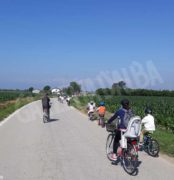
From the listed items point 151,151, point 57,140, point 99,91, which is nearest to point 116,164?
point 151,151

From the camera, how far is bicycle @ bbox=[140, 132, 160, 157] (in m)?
9.84

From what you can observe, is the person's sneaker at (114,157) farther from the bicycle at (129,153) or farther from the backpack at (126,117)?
the backpack at (126,117)

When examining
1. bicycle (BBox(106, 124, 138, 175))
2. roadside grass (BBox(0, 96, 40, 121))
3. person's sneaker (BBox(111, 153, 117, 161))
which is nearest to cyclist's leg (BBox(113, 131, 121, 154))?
person's sneaker (BBox(111, 153, 117, 161))

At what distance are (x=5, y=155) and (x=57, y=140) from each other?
3321 millimetres

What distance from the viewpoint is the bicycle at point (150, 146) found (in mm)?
9836

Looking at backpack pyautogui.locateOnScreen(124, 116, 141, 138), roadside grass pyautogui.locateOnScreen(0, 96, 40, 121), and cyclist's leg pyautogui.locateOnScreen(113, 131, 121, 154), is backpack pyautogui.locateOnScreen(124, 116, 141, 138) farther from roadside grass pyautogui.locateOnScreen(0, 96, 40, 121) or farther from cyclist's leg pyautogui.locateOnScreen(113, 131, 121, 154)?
roadside grass pyautogui.locateOnScreen(0, 96, 40, 121)

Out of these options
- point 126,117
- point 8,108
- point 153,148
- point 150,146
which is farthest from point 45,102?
Answer: point 8,108

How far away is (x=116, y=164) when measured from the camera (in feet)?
28.4

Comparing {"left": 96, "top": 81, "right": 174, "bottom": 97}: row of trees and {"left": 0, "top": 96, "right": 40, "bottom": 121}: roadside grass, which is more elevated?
{"left": 96, "top": 81, "right": 174, "bottom": 97}: row of trees

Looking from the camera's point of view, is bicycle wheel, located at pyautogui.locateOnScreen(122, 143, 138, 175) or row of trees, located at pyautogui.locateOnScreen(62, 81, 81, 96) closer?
bicycle wheel, located at pyautogui.locateOnScreen(122, 143, 138, 175)

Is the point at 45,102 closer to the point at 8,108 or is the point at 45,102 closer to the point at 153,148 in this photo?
the point at 153,148

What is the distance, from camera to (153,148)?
32.6ft

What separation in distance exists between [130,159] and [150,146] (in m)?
2.31

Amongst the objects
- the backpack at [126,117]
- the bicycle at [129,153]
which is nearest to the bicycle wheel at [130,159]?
the bicycle at [129,153]
